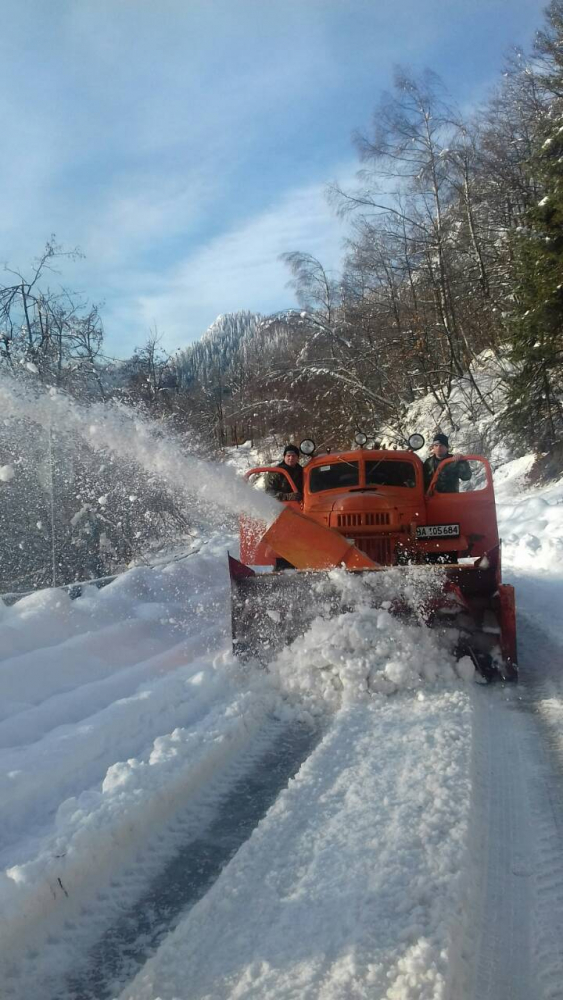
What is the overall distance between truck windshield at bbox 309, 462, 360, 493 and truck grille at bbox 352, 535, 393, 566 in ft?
3.52

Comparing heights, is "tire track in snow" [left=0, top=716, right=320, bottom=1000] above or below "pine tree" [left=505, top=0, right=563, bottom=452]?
below

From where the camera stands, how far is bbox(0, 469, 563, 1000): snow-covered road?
2.22m

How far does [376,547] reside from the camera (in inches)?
263

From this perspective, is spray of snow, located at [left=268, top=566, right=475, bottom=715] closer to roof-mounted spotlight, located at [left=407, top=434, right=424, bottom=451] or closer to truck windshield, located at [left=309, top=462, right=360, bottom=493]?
roof-mounted spotlight, located at [left=407, top=434, right=424, bottom=451]

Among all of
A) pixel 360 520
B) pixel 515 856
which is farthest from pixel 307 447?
pixel 515 856

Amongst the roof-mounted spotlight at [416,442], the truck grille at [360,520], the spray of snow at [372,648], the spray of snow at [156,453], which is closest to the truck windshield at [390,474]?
the roof-mounted spotlight at [416,442]

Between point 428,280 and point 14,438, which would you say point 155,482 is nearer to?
point 14,438

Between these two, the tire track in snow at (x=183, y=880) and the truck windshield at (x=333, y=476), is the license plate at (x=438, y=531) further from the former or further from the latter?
the tire track in snow at (x=183, y=880)

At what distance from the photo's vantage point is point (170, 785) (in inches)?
136

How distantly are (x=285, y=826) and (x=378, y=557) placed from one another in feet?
12.5

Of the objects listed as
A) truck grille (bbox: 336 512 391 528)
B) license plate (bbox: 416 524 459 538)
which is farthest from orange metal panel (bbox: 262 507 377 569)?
license plate (bbox: 416 524 459 538)

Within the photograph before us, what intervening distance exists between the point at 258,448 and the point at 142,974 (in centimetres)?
2448

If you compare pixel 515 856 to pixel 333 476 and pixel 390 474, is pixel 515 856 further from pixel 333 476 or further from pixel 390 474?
pixel 333 476

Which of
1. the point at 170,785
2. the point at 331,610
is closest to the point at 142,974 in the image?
the point at 170,785
